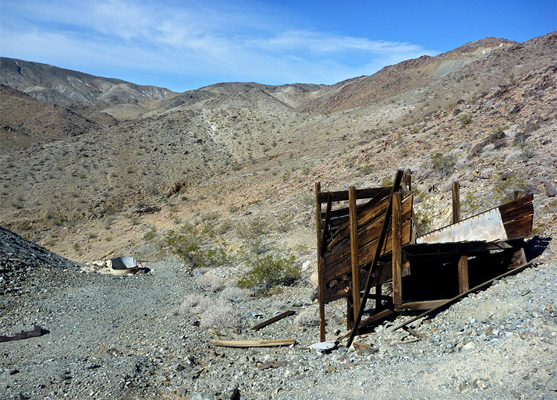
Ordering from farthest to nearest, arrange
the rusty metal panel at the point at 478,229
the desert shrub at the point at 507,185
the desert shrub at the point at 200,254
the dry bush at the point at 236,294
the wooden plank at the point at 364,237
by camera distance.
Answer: the desert shrub at the point at 200,254 → the dry bush at the point at 236,294 → the desert shrub at the point at 507,185 → the rusty metal panel at the point at 478,229 → the wooden plank at the point at 364,237

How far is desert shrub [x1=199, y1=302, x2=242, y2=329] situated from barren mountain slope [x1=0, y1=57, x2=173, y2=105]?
337ft

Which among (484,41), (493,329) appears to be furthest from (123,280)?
(484,41)

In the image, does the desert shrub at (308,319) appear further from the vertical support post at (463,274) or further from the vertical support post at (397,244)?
the vertical support post at (463,274)

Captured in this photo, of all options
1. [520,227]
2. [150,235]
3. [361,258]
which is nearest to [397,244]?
[361,258]

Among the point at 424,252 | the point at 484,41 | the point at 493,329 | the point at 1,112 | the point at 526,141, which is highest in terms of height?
the point at 484,41

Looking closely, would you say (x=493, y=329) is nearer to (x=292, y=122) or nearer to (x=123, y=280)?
(x=123, y=280)

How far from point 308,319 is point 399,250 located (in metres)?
3.15

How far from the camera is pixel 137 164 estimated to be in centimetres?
3409

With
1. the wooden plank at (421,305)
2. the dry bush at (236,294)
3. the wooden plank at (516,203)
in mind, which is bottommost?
the dry bush at (236,294)

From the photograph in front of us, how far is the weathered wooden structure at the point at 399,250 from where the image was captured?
6.04 meters

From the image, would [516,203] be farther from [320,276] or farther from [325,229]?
[320,276]

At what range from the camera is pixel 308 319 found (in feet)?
27.3

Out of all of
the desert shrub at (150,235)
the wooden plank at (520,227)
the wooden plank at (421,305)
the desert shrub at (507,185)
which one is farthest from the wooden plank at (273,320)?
the desert shrub at (150,235)

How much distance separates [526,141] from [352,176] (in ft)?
24.5
